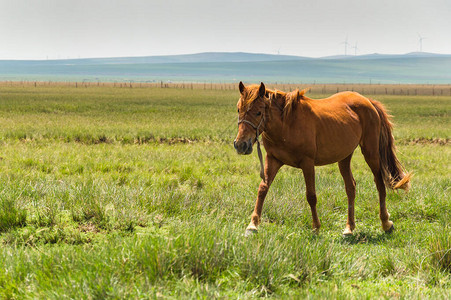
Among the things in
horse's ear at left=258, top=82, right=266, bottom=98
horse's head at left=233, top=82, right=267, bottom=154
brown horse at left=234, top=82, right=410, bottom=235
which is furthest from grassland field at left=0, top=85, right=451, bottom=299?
horse's ear at left=258, top=82, right=266, bottom=98

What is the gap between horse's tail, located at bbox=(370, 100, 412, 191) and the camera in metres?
7.40

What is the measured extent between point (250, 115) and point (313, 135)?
1081 millimetres

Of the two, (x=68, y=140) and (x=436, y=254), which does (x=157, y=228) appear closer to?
(x=436, y=254)

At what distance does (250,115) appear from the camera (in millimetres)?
5648

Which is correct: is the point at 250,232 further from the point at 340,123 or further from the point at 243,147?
the point at 340,123

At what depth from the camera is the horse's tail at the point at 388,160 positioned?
7402 mm

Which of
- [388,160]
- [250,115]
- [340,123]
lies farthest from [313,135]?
[388,160]

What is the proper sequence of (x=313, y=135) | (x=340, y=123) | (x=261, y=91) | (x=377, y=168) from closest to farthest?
(x=261, y=91) < (x=313, y=135) < (x=340, y=123) < (x=377, y=168)

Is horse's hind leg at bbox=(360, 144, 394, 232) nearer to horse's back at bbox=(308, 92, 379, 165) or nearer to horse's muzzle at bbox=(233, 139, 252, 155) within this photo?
horse's back at bbox=(308, 92, 379, 165)

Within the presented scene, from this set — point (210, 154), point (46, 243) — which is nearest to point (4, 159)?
point (210, 154)

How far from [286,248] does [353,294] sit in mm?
856

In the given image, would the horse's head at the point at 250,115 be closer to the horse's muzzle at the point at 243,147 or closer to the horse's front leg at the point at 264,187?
the horse's muzzle at the point at 243,147

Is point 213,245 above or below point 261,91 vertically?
below

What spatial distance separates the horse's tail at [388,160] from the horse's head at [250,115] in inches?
105
